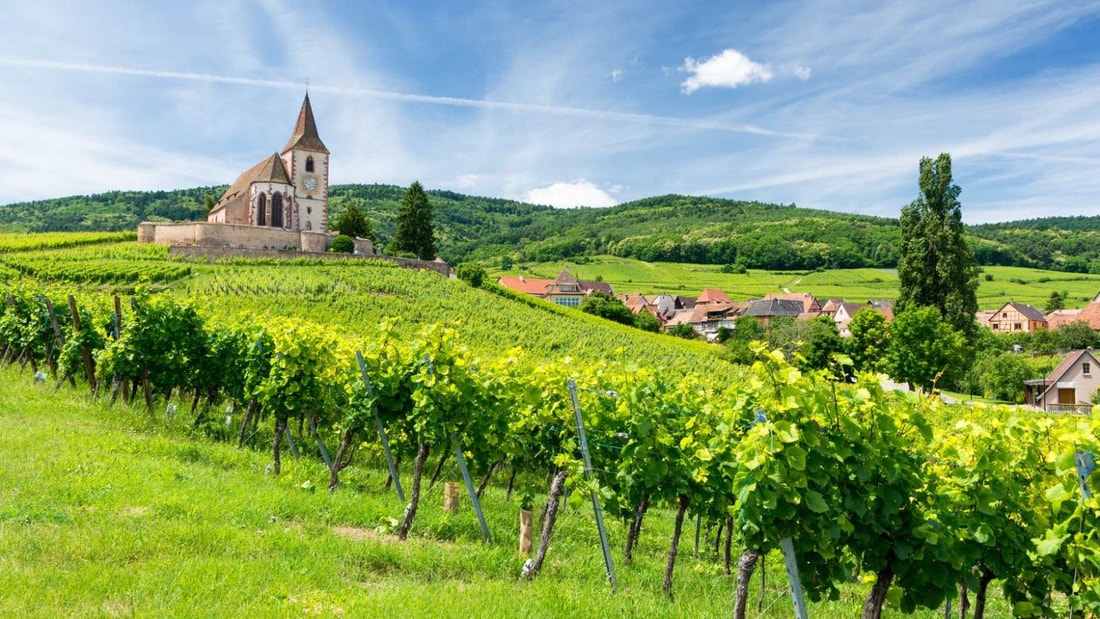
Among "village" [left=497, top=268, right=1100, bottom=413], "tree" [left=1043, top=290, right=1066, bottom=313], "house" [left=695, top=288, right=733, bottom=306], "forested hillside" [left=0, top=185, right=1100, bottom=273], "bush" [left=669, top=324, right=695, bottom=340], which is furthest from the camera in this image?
"forested hillside" [left=0, top=185, right=1100, bottom=273]

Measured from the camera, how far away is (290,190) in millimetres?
59594

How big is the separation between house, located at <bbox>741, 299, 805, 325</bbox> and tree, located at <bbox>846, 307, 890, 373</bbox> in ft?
113

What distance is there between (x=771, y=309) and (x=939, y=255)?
4616 centimetres

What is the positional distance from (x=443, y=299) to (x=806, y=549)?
41.9 m

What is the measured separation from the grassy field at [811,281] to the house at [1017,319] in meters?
10.7

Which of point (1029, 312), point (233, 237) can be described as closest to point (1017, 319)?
point (1029, 312)

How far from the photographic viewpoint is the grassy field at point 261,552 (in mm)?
5000

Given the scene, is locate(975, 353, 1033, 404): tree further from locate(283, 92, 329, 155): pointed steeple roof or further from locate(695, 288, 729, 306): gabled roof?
locate(283, 92, 329, 155): pointed steeple roof

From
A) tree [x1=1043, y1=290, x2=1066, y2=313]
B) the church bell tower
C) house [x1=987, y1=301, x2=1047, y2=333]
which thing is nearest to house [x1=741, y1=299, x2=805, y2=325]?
house [x1=987, y1=301, x2=1047, y2=333]

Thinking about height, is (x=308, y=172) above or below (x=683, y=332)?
above

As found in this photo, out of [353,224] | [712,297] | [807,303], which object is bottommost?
[807,303]

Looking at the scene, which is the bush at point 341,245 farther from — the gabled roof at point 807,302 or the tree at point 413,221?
the gabled roof at point 807,302

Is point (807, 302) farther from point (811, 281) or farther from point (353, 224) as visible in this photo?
point (353, 224)

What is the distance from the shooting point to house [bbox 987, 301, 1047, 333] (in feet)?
277
